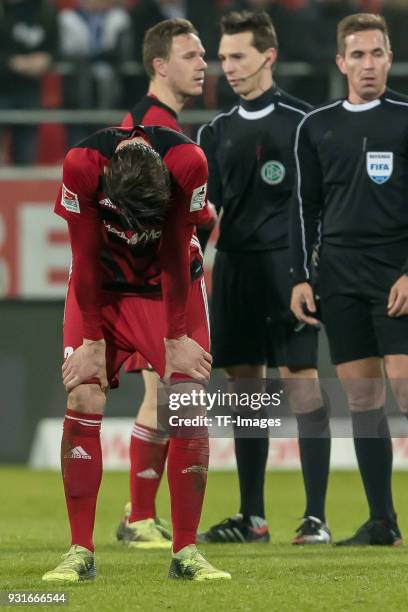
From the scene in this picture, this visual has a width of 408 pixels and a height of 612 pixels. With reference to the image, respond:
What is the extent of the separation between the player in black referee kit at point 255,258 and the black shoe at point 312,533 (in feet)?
0.58

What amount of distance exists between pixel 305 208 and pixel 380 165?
42cm

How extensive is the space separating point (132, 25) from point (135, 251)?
7.53 meters

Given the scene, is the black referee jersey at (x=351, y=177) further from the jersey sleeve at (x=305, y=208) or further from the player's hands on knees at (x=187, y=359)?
the player's hands on knees at (x=187, y=359)

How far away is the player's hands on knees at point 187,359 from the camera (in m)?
5.07

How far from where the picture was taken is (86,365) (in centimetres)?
502

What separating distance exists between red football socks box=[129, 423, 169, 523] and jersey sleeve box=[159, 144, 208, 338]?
174cm

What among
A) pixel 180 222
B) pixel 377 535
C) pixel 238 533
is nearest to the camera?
pixel 180 222

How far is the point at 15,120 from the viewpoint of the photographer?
12.4m

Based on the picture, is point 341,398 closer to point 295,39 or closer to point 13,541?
point 13,541

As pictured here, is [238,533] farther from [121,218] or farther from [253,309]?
[121,218]

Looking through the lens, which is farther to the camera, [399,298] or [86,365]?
[399,298]

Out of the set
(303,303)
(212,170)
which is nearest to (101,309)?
(303,303)

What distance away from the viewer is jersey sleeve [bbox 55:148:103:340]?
191 inches

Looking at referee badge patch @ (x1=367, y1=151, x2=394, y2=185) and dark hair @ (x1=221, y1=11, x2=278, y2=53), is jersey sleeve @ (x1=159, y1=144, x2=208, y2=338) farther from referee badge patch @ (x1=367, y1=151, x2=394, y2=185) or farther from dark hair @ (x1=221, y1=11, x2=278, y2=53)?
dark hair @ (x1=221, y1=11, x2=278, y2=53)
